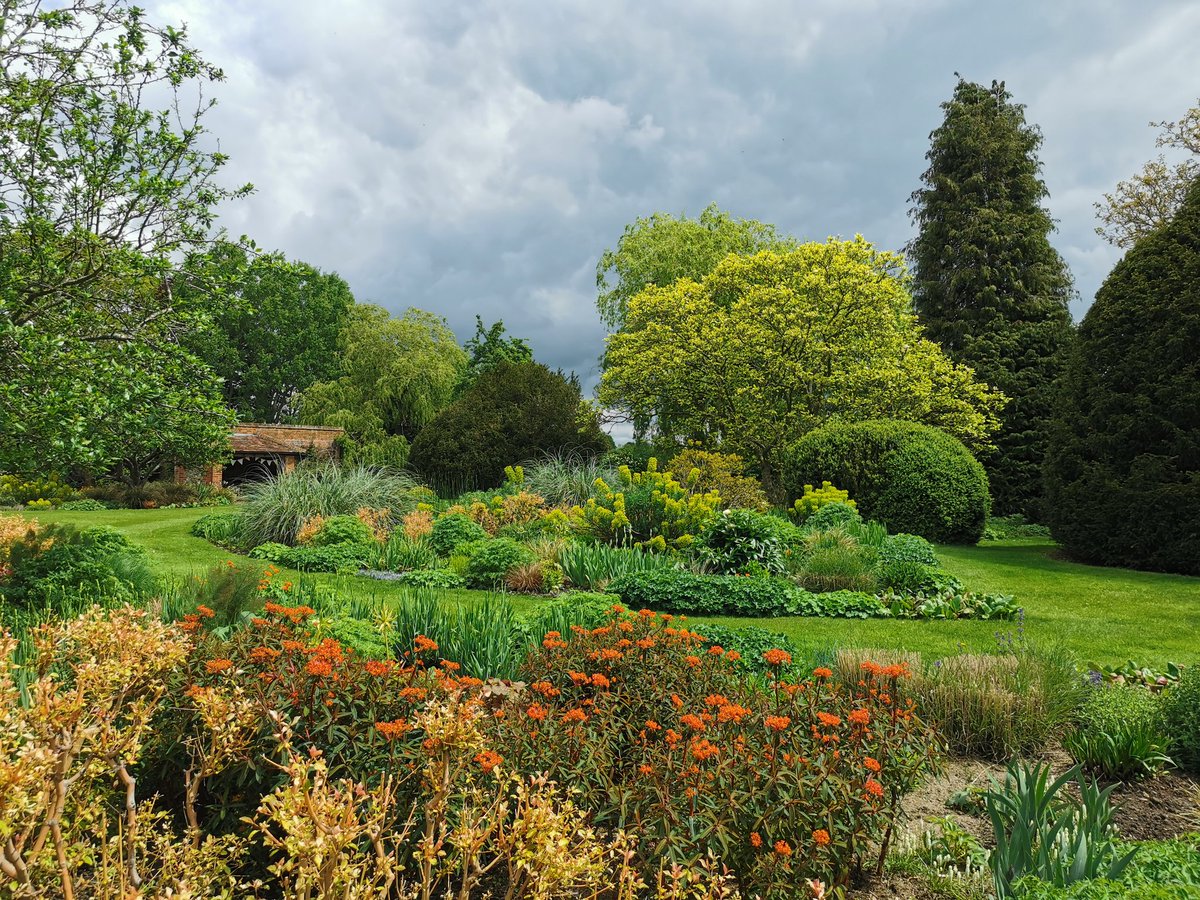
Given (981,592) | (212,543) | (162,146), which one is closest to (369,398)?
(212,543)

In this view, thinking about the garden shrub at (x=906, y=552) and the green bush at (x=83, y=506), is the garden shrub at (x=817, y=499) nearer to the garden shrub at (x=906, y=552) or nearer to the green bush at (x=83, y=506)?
the garden shrub at (x=906, y=552)

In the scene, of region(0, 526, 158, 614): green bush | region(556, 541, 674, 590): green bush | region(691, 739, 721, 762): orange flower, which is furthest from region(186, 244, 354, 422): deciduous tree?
region(691, 739, 721, 762): orange flower

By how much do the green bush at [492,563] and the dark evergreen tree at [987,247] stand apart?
16420 millimetres

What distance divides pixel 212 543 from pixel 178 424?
678cm

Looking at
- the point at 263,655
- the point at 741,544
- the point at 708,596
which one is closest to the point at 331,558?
the point at 708,596

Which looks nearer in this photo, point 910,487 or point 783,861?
point 783,861

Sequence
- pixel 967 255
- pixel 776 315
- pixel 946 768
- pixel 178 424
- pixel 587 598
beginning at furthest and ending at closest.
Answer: pixel 967 255, pixel 776 315, pixel 178 424, pixel 587 598, pixel 946 768

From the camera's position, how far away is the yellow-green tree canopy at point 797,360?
1656cm

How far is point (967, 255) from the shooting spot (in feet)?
76.7

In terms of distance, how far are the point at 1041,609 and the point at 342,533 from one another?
29.1 feet

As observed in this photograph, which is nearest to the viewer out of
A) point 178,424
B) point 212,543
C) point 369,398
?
point 178,424

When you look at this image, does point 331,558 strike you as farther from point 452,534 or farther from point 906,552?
point 906,552

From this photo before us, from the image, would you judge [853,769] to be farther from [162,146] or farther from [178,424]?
[162,146]

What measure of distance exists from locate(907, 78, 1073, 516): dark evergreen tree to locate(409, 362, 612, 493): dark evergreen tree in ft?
36.2
